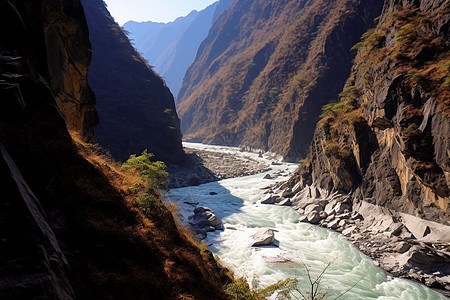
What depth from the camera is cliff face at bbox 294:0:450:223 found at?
44.5 ft

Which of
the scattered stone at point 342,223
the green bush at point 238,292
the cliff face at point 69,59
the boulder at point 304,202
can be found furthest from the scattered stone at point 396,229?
the cliff face at point 69,59

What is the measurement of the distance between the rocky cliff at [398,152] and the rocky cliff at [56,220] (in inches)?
463

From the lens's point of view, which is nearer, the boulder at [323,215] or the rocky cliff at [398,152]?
the rocky cliff at [398,152]

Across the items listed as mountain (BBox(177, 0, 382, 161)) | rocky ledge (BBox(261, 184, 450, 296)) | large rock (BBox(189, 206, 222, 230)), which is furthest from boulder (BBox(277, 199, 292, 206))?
mountain (BBox(177, 0, 382, 161))

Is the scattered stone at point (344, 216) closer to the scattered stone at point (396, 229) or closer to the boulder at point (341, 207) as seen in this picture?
the boulder at point (341, 207)

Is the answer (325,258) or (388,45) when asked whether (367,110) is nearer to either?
(388,45)

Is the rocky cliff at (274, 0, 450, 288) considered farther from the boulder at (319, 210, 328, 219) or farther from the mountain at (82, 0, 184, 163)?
the mountain at (82, 0, 184, 163)

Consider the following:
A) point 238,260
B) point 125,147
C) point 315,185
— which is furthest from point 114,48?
point 238,260

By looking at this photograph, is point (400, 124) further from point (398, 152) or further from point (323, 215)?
point (323, 215)

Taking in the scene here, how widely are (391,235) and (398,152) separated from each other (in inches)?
218

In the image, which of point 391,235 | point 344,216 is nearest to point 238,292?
point 391,235

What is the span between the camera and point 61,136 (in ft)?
20.4

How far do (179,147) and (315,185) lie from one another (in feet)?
94.7

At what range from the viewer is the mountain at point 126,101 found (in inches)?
1687
